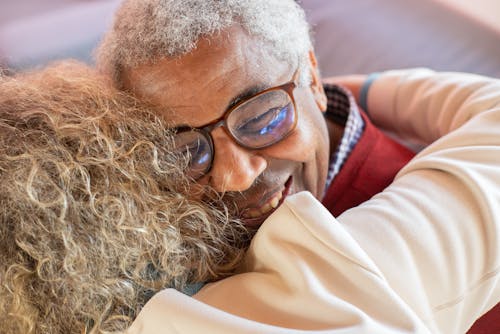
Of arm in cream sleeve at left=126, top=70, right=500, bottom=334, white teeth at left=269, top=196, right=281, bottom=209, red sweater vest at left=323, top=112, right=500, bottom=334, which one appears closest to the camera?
arm in cream sleeve at left=126, top=70, right=500, bottom=334

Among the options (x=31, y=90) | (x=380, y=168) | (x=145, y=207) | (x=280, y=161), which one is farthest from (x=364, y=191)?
(x=31, y=90)

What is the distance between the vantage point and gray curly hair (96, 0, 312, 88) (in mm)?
952

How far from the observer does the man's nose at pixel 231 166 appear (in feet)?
3.17

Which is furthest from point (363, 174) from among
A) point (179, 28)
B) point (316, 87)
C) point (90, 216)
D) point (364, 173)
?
point (90, 216)

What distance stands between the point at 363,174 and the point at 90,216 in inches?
25.1

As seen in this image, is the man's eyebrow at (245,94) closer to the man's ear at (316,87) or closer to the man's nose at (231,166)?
the man's nose at (231,166)

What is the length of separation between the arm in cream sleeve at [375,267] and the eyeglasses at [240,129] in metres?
0.21

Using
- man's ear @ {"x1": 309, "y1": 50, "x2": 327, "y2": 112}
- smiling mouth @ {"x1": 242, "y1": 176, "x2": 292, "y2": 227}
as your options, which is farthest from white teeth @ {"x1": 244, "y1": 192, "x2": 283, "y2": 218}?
man's ear @ {"x1": 309, "y1": 50, "x2": 327, "y2": 112}

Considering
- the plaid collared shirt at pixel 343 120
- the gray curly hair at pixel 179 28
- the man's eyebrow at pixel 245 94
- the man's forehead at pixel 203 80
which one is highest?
the gray curly hair at pixel 179 28

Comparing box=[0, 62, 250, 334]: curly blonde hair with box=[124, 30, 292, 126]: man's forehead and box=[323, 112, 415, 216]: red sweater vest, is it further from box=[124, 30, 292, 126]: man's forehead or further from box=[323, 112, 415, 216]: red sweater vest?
box=[323, 112, 415, 216]: red sweater vest

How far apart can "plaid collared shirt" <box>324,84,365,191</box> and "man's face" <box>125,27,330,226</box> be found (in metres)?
0.24

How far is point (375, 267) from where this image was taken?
2.36ft

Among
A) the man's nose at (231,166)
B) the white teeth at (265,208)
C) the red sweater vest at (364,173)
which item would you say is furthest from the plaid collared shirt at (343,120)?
the man's nose at (231,166)

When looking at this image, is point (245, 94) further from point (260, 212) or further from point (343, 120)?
point (343, 120)
